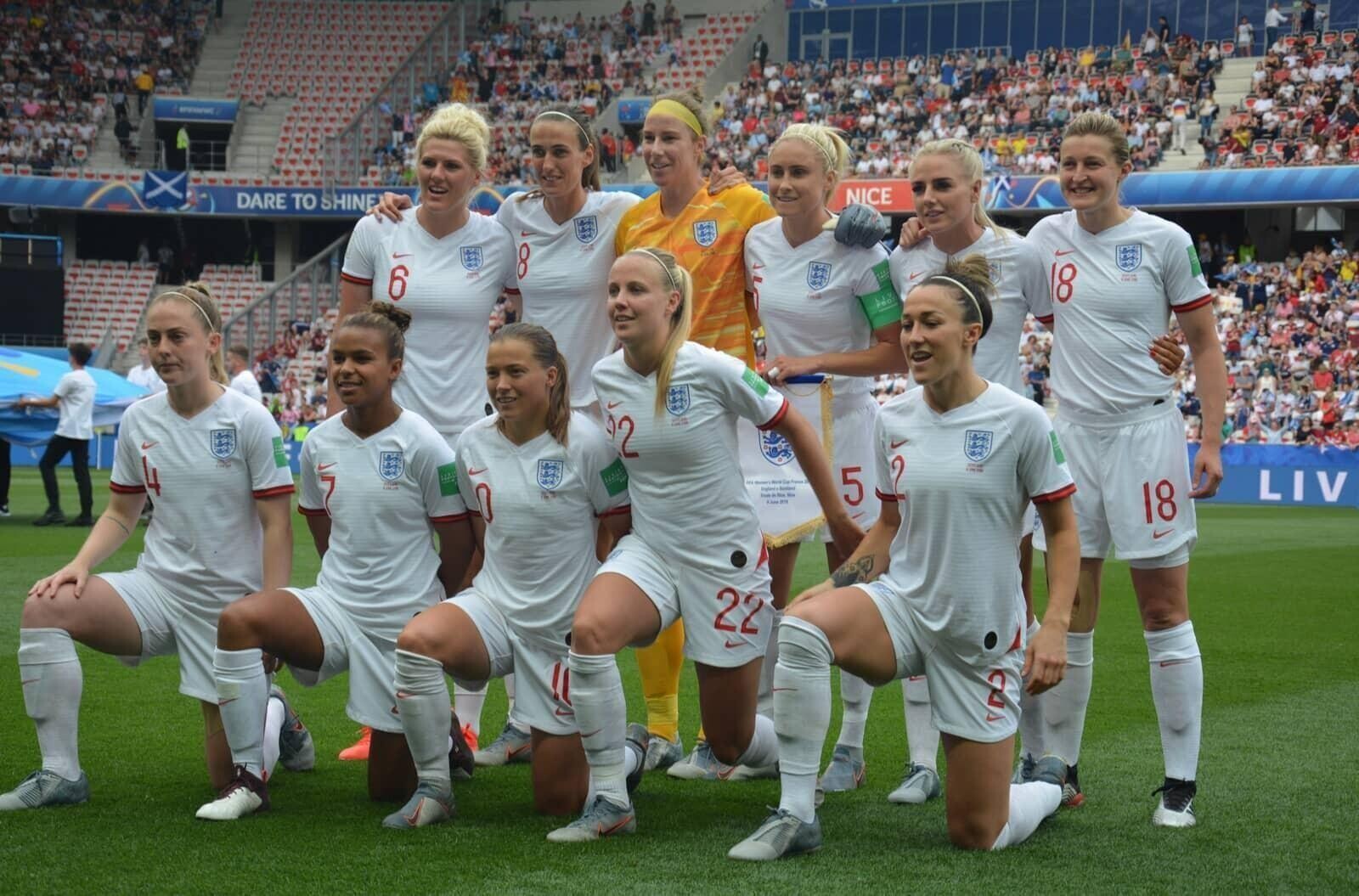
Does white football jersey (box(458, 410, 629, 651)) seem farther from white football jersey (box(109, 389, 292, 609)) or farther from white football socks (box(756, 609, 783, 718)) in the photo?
white football socks (box(756, 609, 783, 718))

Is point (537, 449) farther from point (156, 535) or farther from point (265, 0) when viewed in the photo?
point (265, 0)

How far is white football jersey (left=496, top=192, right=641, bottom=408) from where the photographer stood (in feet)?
18.5

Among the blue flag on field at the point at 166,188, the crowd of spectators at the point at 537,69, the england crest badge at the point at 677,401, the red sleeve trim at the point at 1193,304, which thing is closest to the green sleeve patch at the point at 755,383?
the england crest badge at the point at 677,401

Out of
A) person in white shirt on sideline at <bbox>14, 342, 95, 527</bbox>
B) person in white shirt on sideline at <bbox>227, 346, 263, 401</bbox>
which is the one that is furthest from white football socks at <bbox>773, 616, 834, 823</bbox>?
person in white shirt on sideline at <bbox>14, 342, 95, 527</bbox>

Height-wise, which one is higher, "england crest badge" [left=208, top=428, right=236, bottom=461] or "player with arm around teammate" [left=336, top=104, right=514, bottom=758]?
"player with arm around teammate" [left=336, top=104, right=514, bottom=758]

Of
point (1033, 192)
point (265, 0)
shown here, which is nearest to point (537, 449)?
point (1033, 192)

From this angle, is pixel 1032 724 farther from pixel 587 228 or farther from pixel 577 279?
pixel 587 228

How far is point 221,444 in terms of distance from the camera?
16.4ft

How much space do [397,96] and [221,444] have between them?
35.8 m

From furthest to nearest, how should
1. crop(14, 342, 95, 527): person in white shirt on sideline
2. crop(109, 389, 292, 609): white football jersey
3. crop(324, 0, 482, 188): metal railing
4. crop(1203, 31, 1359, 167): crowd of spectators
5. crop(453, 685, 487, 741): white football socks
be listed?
crop(324, 0, 482, 188): metal railing
crop(1203, 31, 1359, 167): crowd of spectators
crop(14, 342, 95, 527): person in white shirt on sideline
crop(453, 685, 487, 741): white football socks
crop(109, 389, 292, 609): white football jersey

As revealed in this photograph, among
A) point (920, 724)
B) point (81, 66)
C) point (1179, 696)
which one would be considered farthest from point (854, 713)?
point (81, 66)

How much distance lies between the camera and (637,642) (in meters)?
4.65

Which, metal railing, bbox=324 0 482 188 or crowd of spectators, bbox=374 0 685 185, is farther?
crowd of spectators, bbox=374 0 685 185

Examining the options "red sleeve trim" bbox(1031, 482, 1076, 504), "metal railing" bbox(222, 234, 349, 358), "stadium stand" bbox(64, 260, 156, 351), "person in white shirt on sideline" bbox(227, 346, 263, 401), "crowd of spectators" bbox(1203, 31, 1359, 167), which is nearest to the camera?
"red sleeve trim" bbox(1031, 482, 1076, 504)
